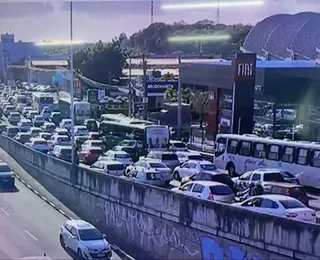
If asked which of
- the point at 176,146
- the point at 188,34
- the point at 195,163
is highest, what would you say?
the point at 188,34

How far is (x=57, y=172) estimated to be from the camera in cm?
1263

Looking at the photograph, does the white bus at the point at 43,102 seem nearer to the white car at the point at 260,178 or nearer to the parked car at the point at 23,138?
the parked car at the point at 23,138

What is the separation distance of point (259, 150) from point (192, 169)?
140 centimetres

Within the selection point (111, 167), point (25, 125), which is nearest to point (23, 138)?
point (25, 125)

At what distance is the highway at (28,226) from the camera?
8.76 meters

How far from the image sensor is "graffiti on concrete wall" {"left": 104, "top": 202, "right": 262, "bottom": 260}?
7629 millimetres

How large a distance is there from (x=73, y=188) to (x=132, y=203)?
2452mm

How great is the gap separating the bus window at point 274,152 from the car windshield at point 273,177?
1358mm

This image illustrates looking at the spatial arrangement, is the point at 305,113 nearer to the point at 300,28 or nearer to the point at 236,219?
the point at 236,219

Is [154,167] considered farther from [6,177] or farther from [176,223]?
[6,177]

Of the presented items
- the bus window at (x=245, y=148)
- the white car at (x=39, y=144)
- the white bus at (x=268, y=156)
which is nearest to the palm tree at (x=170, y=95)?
the white car at (x=39, y=144)

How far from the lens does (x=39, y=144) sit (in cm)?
1620

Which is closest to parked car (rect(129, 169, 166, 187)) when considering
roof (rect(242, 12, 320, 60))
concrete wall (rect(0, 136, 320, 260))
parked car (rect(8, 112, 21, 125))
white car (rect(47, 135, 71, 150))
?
concrete wall (rect(0, 136, 320, 260))

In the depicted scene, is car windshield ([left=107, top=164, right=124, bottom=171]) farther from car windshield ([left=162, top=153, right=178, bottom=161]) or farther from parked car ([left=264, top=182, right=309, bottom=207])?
Result: parked car ([left=264, top=182, right=309, bottom=207])
